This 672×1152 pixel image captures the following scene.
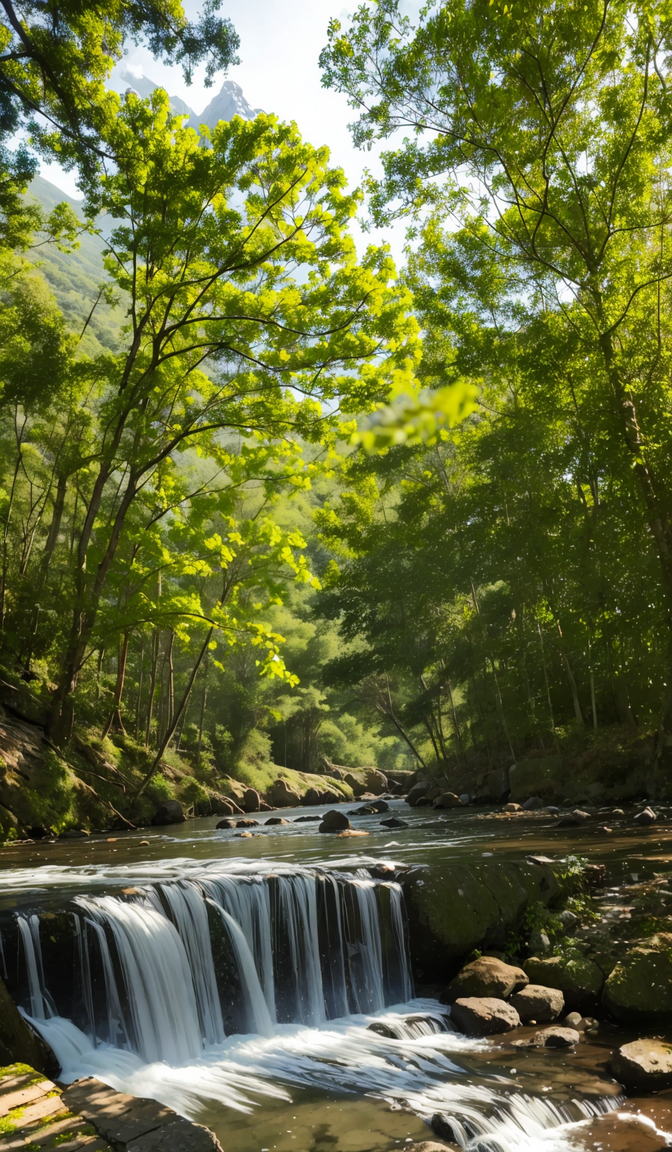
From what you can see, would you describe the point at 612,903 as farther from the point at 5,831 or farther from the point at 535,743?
the point at 535,743

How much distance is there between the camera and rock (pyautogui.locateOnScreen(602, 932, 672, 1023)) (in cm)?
510

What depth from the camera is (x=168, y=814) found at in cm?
1638

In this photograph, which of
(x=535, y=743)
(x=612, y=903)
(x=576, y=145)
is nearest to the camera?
(x=612, y=903)

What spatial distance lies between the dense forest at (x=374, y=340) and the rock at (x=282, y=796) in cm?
744

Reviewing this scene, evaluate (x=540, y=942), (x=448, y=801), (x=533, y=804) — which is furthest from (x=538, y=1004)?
(x=448, y=801)

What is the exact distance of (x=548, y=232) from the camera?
394 inches

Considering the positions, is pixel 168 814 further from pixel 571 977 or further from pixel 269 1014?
pixel 571 977

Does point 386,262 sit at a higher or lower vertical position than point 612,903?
higher

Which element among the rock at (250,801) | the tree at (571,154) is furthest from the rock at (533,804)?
the rock at (250,801)

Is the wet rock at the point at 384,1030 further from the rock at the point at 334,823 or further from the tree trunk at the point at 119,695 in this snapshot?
the tree trunk at the point at 119,695

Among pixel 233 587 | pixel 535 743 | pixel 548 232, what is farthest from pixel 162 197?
pixel 535 743

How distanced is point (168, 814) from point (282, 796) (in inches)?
435

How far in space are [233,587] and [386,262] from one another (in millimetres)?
6978

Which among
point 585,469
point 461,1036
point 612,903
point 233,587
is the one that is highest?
point 585,469
